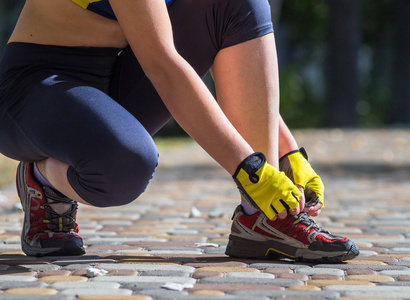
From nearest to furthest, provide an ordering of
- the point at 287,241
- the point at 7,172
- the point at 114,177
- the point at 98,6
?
1. the point at 114,177
2. the point at 98,6
3. the point at 287,241
4. the point at 7,172

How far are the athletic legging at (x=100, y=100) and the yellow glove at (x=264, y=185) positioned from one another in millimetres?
310

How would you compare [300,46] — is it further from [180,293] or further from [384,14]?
[180,293]

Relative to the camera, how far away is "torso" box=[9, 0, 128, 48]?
2439mm

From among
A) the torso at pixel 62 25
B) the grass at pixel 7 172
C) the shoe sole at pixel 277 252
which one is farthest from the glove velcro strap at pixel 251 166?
the grass at pixel 7 172

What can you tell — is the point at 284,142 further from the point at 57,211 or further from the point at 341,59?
the point at 341,59

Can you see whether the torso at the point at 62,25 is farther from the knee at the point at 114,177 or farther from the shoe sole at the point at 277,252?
the shoe sole at the point at 277,252

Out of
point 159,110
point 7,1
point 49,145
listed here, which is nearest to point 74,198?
point 49,145

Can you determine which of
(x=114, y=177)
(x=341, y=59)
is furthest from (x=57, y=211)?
(x=341, y=59)

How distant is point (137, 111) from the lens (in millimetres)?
2660

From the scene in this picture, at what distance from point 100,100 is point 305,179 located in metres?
0.73

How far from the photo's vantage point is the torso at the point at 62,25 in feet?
8.00

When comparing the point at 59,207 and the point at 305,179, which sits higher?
the point at 305,179

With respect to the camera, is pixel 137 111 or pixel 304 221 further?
pixel 137 111

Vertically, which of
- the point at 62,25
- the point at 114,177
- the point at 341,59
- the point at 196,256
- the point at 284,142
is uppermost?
the point at 341,59
